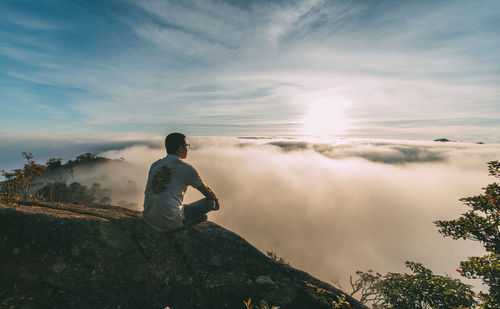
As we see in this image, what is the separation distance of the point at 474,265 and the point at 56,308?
1116 centimetres

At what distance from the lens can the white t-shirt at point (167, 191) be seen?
417 centimetres

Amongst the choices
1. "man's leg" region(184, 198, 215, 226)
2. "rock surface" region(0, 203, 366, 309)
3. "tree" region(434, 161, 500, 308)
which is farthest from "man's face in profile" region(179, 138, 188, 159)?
"tree" region(434, 161, 500, 308)

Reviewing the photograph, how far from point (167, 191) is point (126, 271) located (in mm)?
1497

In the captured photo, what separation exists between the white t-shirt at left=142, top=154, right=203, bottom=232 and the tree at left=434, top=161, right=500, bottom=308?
9.57 metres

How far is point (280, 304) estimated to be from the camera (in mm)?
3354

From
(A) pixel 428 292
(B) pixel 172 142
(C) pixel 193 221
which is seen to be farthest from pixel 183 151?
(A) pixel 428 292

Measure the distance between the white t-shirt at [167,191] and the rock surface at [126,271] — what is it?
0.38 m

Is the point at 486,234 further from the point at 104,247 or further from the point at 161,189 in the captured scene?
the point at 104,247

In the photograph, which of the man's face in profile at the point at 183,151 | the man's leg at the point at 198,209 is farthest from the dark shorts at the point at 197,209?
the man's face in profile at the point at 183,151

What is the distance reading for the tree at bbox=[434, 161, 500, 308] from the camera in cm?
674

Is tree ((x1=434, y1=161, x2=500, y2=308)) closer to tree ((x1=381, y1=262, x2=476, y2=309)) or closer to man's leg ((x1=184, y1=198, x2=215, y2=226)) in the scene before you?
tree ((x1=381, y1=262, x2=476, y2=309))

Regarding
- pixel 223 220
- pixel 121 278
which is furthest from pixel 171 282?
pixel 223 220

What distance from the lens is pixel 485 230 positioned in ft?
28.2

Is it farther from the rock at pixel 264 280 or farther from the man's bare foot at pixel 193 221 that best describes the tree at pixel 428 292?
the man's bare foot at pixel 193 221
